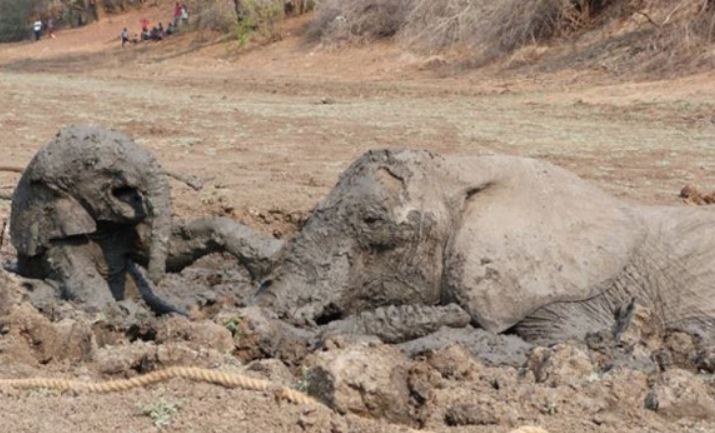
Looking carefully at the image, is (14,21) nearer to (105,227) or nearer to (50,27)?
(50,27)

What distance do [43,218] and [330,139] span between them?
750 centimetres

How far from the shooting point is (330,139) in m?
13.8

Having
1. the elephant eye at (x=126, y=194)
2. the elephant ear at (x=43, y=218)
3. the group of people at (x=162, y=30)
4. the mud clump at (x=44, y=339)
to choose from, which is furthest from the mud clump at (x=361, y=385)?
the group of people at (x=162, y=30)

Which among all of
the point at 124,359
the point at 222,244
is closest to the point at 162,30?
the point at 222,244

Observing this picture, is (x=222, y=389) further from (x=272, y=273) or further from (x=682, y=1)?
(x=682, y=1)

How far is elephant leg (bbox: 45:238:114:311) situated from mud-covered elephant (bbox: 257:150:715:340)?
0.90 meters

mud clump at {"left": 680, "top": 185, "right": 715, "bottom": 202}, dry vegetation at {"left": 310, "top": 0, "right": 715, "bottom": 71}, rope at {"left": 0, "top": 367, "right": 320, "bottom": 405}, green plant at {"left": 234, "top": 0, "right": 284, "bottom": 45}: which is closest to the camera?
rope at {"left": 0, "top": 367, "right": 320, "bottom": 405}

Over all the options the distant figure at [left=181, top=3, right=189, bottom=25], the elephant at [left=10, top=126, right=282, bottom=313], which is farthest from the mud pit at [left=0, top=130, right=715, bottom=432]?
the distant figure at [left=181, top=3, right=189, bottom=25]

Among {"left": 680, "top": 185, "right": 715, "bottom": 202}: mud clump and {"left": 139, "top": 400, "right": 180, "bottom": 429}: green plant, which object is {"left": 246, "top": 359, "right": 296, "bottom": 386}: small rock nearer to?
{"left": 139, "top": 400, "right": 180, "bottom": 429}: green plant

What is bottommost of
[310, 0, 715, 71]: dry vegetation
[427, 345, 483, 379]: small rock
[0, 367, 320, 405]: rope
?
[310, 0, 715, 71]: dry vegetation

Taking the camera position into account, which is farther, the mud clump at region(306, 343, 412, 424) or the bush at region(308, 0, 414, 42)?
the bush at region(308, 0, 414, 42)

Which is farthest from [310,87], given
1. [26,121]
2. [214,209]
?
[214,209]

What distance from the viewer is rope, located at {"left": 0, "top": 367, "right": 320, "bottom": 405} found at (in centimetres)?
465

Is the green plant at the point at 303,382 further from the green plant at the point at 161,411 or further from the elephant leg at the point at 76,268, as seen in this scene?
the elephant leg at the point at 76,268
